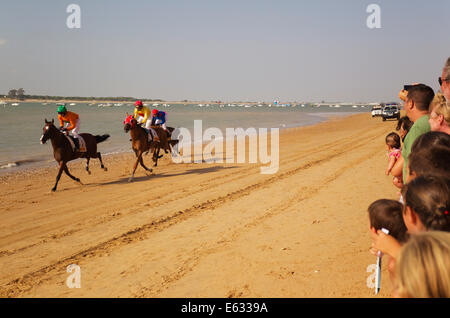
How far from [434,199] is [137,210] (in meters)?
6.67

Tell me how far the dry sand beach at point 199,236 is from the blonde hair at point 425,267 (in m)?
2.62

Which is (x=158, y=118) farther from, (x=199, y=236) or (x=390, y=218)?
(x=390, y=218)

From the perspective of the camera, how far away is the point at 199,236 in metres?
6.14

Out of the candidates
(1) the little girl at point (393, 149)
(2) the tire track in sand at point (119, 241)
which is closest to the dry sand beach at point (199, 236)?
(2) the tire track in sand at point (119, 241)

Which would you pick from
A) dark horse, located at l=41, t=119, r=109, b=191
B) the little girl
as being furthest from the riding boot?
the little girl

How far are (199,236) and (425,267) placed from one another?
190 inches

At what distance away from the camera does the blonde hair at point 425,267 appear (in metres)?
1.55

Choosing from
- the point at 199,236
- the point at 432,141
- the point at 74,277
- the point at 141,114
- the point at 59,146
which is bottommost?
the point at 74,277

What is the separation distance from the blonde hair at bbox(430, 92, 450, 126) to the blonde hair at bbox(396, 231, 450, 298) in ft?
8.33

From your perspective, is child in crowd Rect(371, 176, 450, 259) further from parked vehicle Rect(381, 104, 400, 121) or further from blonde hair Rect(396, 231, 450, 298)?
parked vehicle Rect(381, 104, 400, 121)

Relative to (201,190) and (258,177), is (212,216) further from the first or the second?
(258,177)

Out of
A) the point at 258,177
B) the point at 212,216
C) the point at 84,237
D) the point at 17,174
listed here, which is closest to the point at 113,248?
the point at 84,237

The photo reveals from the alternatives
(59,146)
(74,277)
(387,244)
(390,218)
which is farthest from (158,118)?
(387,244)
